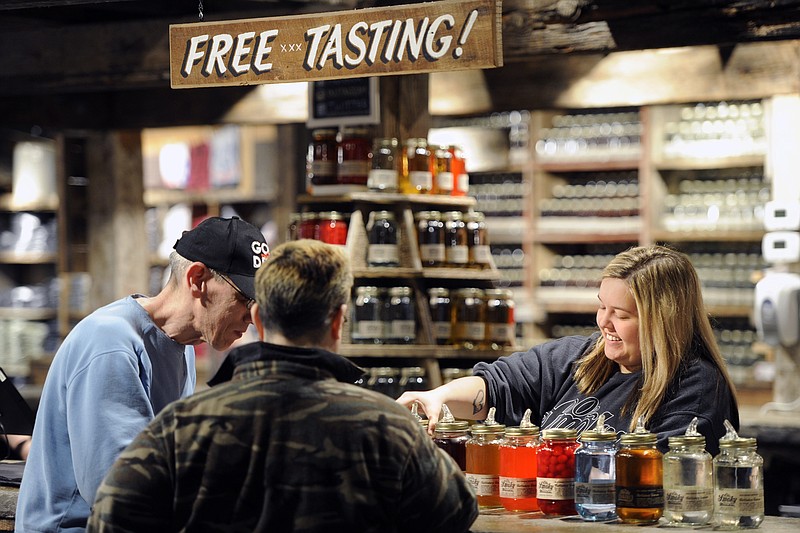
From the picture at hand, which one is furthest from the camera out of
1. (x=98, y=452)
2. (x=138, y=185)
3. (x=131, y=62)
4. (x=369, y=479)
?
(x=138, y=185)

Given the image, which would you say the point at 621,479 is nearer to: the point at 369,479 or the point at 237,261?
the point at 369,479

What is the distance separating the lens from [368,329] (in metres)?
4.67

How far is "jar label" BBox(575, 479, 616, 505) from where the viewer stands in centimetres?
242

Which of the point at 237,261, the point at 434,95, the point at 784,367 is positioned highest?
the point at 434,95

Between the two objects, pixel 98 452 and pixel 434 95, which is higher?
pixel 434 95

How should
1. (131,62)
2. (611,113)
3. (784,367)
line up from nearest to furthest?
1. (131,62)
2. (784,367)
3. (611,113)

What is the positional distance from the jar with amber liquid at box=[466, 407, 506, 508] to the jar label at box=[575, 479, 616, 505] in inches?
8.7

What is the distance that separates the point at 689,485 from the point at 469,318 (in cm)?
248

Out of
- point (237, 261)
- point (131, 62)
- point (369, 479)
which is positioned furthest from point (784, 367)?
point (369, 479)

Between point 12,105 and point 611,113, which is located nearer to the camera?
point 12,105

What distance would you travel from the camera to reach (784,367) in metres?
6.05

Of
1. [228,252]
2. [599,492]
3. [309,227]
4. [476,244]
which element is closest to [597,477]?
[599,492]

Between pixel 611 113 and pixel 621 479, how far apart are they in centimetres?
625

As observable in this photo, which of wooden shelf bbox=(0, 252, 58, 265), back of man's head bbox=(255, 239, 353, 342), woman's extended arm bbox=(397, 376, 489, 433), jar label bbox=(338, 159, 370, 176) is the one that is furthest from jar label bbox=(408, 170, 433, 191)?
wooden shelf bbox=(0, 252, 58, 265)
